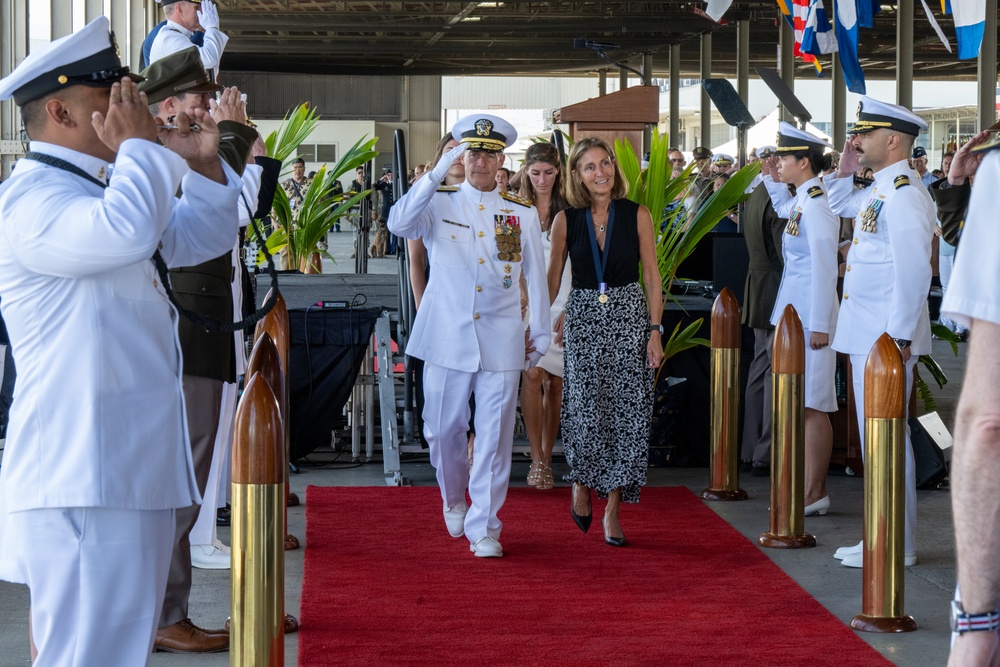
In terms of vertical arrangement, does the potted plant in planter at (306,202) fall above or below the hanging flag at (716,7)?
below

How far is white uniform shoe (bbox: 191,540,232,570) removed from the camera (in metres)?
4.75

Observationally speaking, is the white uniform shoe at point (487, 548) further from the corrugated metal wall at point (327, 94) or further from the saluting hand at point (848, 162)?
the corrugated metal wall at point (327, 94)

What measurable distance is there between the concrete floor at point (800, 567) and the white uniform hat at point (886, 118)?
1.77m

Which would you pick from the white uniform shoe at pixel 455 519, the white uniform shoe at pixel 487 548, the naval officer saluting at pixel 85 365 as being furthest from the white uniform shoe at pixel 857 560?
the naval officer saluting at pixel 85 365

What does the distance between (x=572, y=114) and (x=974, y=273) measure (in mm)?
6972

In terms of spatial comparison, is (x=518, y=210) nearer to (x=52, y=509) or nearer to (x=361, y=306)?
→ (x=361, y=306)

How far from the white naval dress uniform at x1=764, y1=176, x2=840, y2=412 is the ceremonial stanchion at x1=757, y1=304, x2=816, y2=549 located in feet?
1.76

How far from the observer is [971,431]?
5.15ft

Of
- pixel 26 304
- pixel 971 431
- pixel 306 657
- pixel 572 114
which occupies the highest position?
pixel 572 114

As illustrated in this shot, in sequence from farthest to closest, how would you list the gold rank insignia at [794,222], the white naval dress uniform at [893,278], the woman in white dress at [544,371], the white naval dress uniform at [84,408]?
the woman in white dress at [544,371] < the gold rank insignia at [794,222] < the white naval dress uniform at [893,278] < the white naval dress uniform at [84,408]

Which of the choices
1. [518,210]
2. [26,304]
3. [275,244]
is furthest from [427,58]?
[26,304]

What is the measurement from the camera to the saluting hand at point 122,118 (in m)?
2.26

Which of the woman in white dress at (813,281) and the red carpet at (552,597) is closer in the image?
the red carpet at (552,597)

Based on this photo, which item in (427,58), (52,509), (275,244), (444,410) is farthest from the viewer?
(427,58)
